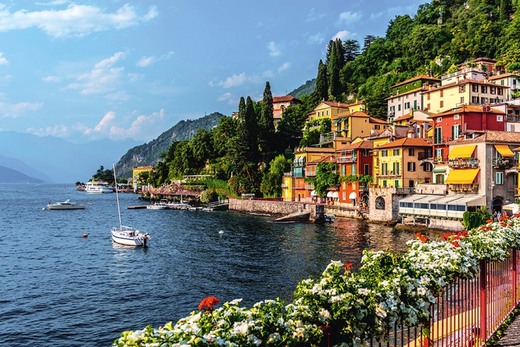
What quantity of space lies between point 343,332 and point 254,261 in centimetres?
3073

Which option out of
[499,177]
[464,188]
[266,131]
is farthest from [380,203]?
[266,131]

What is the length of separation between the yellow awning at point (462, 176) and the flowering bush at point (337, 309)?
43606 millimetres

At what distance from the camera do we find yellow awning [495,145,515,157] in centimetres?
4545

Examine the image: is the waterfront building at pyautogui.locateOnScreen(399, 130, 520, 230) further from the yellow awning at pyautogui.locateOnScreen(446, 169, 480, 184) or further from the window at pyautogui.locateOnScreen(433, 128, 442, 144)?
the window at pyautogui.locateOnScreen(433, 128, 442, 144)

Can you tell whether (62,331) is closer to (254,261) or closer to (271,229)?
(254,261)

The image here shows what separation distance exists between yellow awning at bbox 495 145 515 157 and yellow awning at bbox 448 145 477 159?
246cm

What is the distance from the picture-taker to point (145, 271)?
3303 centimetres

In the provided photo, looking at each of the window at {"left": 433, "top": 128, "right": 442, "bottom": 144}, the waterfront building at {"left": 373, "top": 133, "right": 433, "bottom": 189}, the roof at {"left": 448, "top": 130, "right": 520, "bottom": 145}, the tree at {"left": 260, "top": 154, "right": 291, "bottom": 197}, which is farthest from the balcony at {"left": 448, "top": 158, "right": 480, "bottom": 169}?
the tree at {"left": 260, "top": 154, "right": 291, "bottom": 197}

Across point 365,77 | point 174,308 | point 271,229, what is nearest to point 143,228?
point 271,229

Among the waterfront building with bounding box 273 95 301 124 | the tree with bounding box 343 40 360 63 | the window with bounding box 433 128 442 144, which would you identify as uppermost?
the tree with bounding box 343 40 360 63

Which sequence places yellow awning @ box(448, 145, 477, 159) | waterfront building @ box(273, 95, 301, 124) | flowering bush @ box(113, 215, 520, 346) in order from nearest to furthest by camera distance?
flowering bush @ box(113, 215, 520, 346) < yellow awning @ box(448, 145, 477, 159) < waterfront building @ box(273, 95, 301, 124)

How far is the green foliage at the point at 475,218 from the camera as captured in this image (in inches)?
1672

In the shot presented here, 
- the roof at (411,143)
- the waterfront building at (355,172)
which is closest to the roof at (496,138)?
the roof at (411,143)

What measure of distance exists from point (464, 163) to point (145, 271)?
36.6 m
